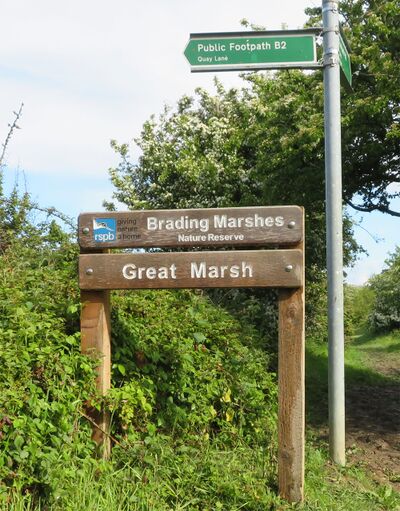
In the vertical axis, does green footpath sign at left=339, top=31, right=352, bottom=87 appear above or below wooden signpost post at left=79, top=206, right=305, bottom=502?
above

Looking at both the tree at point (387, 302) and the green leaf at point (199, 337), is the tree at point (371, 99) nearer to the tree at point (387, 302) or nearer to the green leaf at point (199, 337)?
the green leaf at point (199, 337)

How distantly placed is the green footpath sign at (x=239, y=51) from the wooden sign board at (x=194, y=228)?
1.60 metres

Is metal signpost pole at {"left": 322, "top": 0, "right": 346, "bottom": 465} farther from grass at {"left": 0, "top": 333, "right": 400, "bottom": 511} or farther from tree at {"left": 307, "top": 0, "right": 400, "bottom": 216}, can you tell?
tree at {"left": 307, "top": 0, "right": 400, "bottom": 216}

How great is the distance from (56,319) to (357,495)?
2.73 metres

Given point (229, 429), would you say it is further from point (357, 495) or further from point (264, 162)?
point (264, 162)

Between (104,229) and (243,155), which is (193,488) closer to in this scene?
(104,229)

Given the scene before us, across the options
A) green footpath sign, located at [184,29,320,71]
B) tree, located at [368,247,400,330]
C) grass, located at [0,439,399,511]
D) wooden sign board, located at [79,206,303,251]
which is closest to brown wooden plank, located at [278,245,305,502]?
grass, located at [0,439,399,511]

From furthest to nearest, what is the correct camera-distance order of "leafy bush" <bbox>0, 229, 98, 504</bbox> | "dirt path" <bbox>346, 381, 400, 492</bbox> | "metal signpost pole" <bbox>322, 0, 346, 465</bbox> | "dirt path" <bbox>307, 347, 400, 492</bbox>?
"dirt path" <bbox>307, 347, 400, 492</bbox>
"dirt path" <bbox>346, 381, 400, 492</bbox>
"metal signpost pole" <bbox>322, 0, 346, 465</bbox>
"leafy bush" <bbox>0, 229, 98, 504</bbox>

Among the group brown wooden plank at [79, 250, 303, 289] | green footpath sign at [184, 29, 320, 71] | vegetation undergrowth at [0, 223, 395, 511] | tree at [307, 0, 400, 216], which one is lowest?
vegetation undergrowth at [0, 223, 395, 511]

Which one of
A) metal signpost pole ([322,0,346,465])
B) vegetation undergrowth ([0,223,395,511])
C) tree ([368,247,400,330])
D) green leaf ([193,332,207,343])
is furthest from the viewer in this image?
tree ([368,247,400,330])

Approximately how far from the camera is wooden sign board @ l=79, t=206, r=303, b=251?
16.4ft

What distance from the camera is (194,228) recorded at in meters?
5.06

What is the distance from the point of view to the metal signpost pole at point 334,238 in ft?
19.3

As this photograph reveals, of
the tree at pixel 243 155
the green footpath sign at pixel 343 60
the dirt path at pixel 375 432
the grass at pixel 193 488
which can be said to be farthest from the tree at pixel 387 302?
the grass at pixel 193 488
